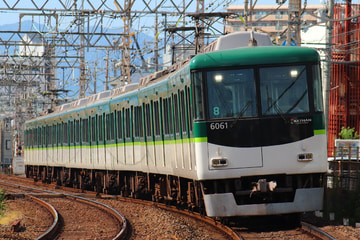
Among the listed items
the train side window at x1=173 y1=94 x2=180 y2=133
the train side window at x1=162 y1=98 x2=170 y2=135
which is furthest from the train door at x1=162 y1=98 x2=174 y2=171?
the train side window at x1=173 y1=94 x2=180 y2=133

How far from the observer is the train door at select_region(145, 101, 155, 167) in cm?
1528

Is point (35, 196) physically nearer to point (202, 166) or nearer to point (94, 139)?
point (94, 139)

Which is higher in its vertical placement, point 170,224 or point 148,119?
point 148,119

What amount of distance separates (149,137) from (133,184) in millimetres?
3419

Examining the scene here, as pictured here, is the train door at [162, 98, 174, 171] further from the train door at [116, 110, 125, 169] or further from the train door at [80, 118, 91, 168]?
the train door at [80, 118, 91, 168]

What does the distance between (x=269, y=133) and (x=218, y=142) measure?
79 cm

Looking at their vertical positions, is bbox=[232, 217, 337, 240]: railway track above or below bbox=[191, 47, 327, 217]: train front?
below

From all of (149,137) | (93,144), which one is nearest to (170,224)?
(149,137)

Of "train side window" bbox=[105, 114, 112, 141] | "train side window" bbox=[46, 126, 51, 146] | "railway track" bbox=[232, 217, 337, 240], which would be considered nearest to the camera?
"railway track" bbox=[232, 217, 337, 240]

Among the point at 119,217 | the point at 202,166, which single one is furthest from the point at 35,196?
the point at 202,166

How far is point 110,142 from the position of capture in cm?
1973

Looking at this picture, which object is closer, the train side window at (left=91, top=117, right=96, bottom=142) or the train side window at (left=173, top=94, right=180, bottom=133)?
the train side window at (left=173, top=94, right=180, bottom=133)

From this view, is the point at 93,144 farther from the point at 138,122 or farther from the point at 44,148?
the point at 44,148

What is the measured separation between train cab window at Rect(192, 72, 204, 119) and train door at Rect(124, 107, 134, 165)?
6.38m
